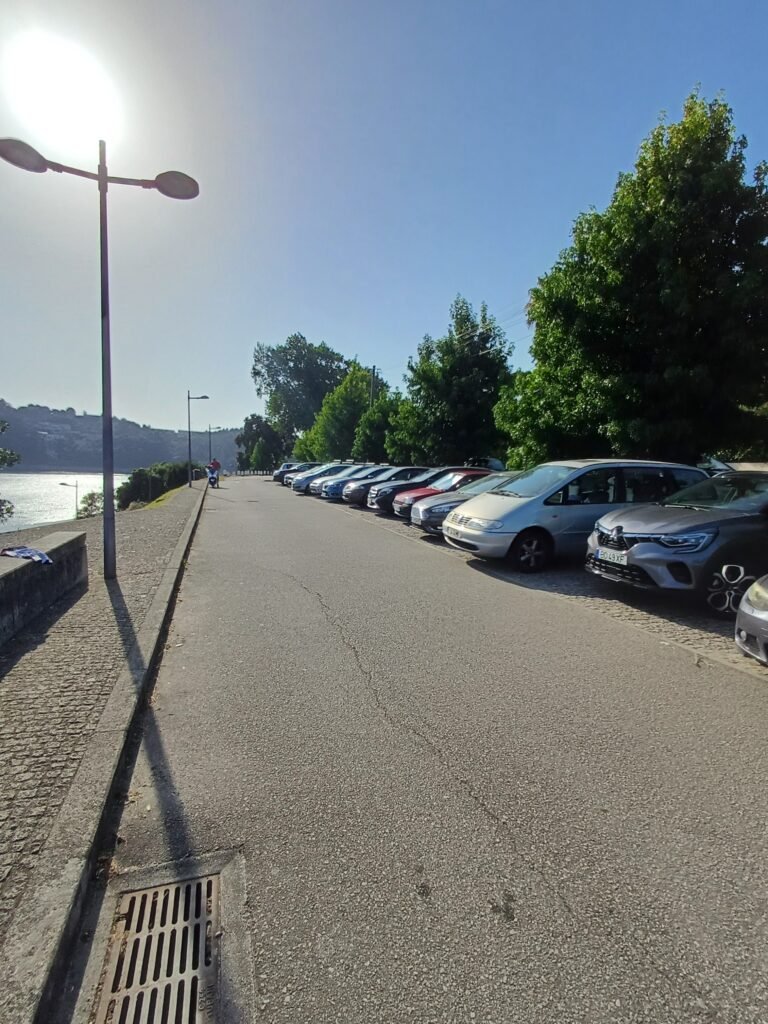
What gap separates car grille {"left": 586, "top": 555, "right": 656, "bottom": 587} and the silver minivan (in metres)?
1.62

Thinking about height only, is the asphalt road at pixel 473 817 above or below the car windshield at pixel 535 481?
below

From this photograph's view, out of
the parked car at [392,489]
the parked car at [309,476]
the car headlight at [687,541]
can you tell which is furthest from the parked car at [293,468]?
the car headlight at [687,541]

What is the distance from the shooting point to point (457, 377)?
76.6 ft

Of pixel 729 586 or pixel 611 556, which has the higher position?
pixel 611 556

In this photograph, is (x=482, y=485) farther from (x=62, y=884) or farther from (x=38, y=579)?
(x=62, y=884)

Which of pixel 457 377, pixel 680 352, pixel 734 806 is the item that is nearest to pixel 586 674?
pixel 734 806

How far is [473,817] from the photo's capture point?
2.82 metres

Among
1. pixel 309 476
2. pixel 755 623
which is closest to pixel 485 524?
pixel 755 623

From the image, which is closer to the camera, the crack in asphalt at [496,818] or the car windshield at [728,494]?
the crack in asphalt at [496,818]

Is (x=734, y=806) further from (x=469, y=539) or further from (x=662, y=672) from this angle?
(x=469, y=539)

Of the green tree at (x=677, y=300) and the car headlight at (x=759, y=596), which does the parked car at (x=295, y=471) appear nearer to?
the green tree at (x=677, y=300)

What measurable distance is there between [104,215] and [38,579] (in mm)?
4689

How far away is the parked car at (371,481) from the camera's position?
2069cm

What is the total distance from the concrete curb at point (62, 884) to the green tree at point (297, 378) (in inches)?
3324
